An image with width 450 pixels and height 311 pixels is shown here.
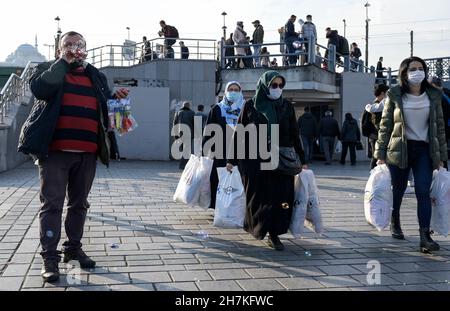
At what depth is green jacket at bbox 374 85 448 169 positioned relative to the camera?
5.45 m

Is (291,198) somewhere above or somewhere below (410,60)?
below

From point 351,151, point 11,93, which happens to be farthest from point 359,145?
point 11,93

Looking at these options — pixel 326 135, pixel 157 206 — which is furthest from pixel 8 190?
pixel 326 135

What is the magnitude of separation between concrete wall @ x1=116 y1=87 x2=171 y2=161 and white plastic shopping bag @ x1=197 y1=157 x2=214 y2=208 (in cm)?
1130

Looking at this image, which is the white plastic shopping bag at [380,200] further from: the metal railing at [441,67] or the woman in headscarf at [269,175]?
the metal railing at [441,67]

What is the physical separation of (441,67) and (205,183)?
17.7m

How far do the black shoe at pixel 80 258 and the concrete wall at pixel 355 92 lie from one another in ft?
52.0

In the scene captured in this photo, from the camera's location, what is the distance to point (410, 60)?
5641 millimetres

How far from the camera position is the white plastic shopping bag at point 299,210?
5.59 meters

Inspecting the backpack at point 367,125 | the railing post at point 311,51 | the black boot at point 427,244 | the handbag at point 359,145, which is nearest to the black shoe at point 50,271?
the black boot at point 427,244

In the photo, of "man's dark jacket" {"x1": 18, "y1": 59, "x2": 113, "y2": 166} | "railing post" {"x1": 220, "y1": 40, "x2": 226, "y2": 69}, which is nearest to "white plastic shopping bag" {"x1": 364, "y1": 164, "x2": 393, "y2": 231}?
"man's dark jacket" {"x1": 18, "y1": 59, "x2": 113, "y2": 166}

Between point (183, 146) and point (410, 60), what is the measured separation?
1040cm

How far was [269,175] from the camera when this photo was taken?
5.54 meters
